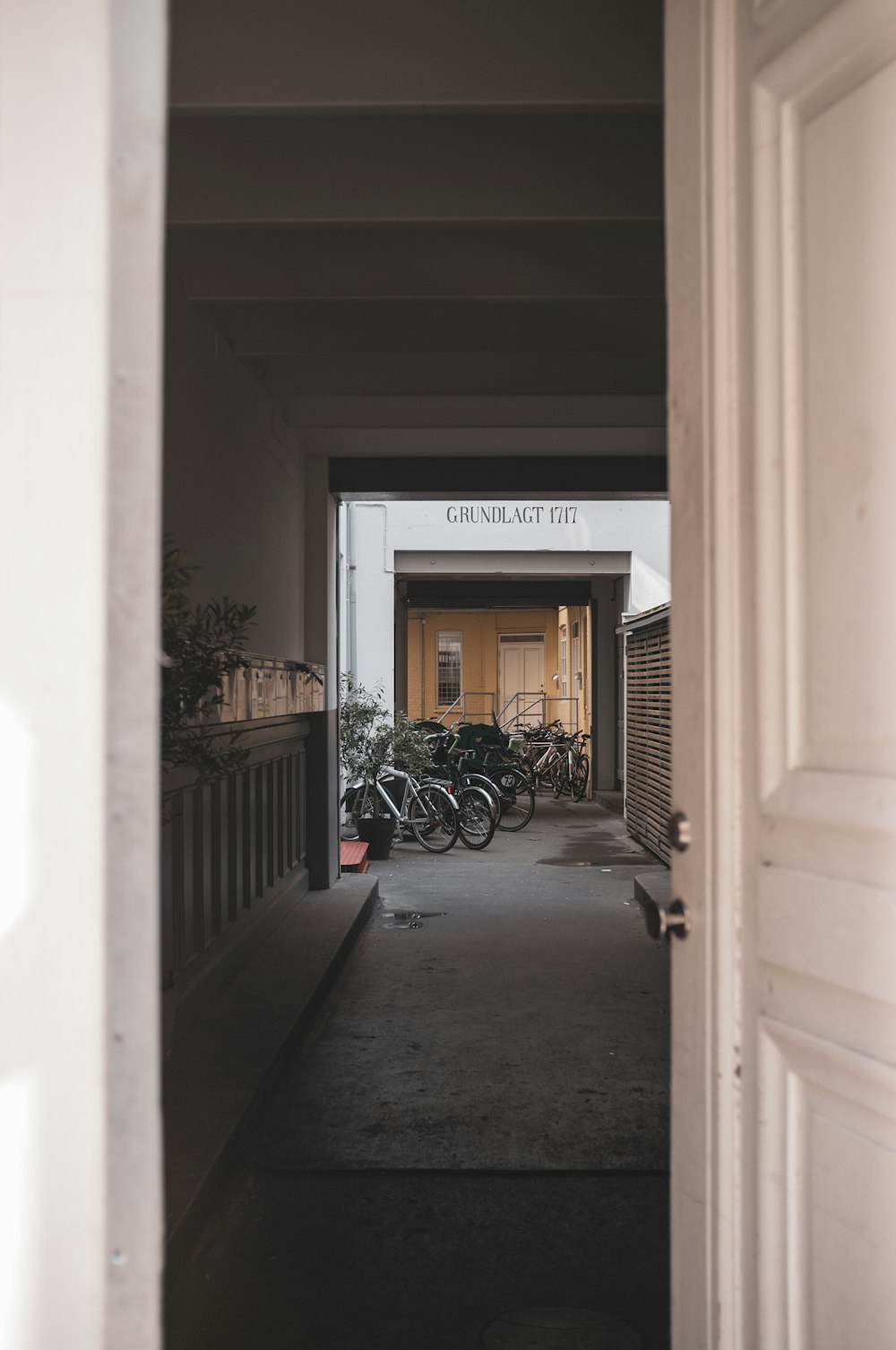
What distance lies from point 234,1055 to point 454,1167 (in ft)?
3.21

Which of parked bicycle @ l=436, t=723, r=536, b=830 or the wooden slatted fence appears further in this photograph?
parked bicycle @ l=436, t=723, r=536, b=830

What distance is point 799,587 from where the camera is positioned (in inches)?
55.8

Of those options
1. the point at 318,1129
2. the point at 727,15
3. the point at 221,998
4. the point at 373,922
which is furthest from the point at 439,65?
the point at 373,922

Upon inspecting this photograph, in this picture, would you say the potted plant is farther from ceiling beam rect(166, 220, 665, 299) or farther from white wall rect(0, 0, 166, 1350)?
white wall rect(0, 0, 166, 1350)

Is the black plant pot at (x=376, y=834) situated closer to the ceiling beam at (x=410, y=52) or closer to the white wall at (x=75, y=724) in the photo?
the ceiling beam at (x=410, y=52)

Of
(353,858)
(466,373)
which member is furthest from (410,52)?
(353,858)

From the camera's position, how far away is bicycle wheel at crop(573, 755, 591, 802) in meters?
14.8

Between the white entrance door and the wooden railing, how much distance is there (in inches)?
721

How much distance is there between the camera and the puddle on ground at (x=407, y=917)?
663 cm

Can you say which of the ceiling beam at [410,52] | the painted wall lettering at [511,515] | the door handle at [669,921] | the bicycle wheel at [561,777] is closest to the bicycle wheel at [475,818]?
the painted wall lettering at [511,515]

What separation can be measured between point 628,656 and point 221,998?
6.59 m

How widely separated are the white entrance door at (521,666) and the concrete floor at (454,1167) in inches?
761

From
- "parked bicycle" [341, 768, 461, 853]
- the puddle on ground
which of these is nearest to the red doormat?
"parked bicycle" [341, 768, 461, 853]

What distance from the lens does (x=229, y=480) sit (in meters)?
5.01
